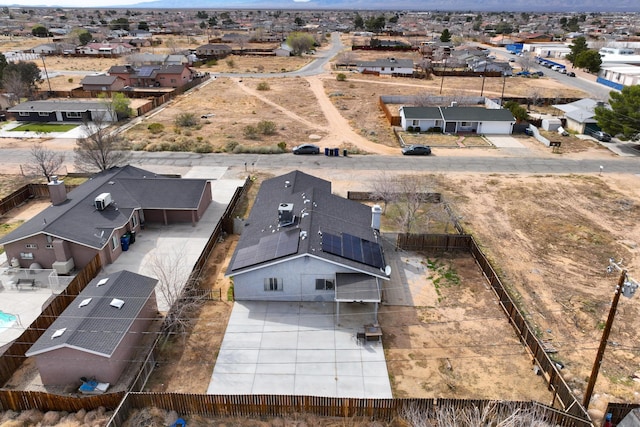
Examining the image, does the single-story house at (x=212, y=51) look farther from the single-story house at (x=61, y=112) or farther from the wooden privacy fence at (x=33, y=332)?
the wooden privacy fence at (x=33, y=332)

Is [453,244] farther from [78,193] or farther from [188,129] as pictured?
[188,129]

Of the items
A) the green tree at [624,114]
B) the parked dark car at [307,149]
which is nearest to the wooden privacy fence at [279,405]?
the parked dark car at [307,149]

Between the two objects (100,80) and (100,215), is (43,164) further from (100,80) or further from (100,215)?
(100,80)

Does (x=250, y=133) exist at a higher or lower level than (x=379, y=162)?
higher

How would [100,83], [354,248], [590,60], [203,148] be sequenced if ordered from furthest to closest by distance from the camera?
1. [590,60]
2. [100,83]
3. [203,148]
4. [354,248]

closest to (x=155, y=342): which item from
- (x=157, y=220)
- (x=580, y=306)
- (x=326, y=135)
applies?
(x=157, y=220)

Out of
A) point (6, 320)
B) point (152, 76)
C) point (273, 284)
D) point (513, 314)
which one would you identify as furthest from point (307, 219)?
point (152, 76)
